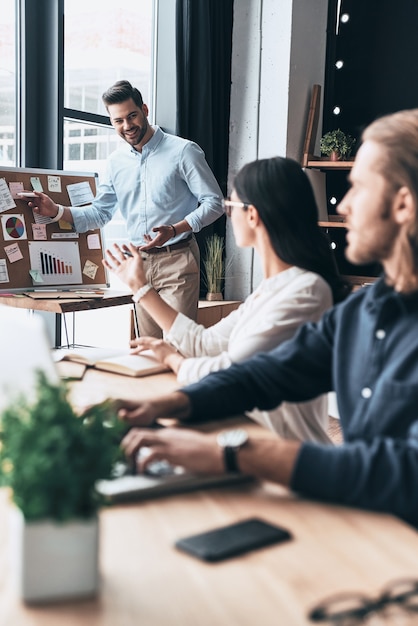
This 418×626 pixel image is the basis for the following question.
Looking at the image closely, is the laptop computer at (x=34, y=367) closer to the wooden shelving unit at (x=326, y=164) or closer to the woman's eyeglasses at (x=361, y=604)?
the woman's eyeglasses at (x=361, y=604)

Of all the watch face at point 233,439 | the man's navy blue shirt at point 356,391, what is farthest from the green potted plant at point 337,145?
the watch face at point 233,439

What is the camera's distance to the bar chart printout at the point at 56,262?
3912 millimetres

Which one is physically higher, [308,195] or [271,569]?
[308,195]

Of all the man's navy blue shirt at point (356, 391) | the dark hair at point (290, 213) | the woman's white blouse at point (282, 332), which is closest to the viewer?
the man's navy blue shirt at point (356, 391)

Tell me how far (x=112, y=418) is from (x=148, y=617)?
215 millimetres

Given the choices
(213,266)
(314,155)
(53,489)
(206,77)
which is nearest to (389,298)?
(53,489)

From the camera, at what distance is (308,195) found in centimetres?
199

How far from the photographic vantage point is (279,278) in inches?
79.4

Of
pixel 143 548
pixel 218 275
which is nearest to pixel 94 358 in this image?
pixel 143 548

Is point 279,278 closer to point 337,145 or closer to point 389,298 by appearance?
point 389,298

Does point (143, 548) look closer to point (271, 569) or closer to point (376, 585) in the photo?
point (271, 569)

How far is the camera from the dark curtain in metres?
5.02

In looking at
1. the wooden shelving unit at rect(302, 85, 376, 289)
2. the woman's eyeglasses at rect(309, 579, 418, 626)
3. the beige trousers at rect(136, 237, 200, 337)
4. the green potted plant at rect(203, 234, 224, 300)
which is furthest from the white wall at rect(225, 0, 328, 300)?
the woman's eyeglasses at rect(309, 579, 418, 626)

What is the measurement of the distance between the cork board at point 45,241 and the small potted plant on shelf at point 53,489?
120 inches
